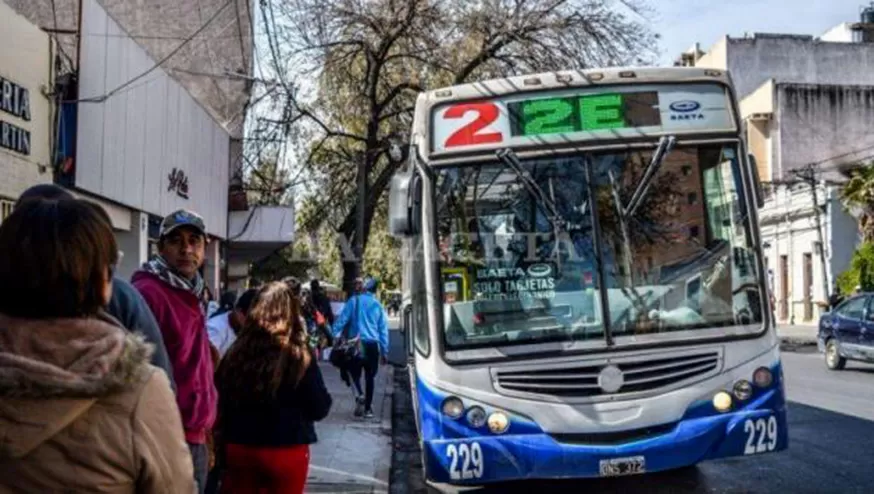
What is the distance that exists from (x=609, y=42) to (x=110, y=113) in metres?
10.8

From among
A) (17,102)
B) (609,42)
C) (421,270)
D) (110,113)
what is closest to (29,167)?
(17,102)

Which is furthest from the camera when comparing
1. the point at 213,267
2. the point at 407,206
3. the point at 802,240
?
the point at 802,240

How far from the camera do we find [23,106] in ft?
38.0

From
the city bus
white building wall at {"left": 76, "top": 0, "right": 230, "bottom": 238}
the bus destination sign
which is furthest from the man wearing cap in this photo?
white building wall at {"left": 76, "top": 0, "right": 230, "bottom": 238}

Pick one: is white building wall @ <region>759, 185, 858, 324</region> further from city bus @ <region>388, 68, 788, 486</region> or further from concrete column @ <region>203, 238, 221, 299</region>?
city bus @ <region>388, 68, 788, 486</region>

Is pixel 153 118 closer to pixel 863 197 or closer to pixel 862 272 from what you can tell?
pixel 862 272

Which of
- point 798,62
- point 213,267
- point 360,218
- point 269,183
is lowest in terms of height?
point 213,267

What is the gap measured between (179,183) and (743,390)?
44.9 ft

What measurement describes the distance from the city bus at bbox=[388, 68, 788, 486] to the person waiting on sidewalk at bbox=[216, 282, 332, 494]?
2272 mm

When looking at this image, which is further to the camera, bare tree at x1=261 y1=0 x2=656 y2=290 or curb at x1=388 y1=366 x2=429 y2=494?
bare tree at x1=261 y1=0 x2=656 y2=290

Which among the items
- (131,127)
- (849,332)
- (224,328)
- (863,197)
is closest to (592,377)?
(224,328)

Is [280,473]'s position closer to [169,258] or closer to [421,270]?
[169,258]

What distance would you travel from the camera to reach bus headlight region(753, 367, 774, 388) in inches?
292

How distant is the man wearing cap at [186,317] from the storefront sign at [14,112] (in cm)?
708
